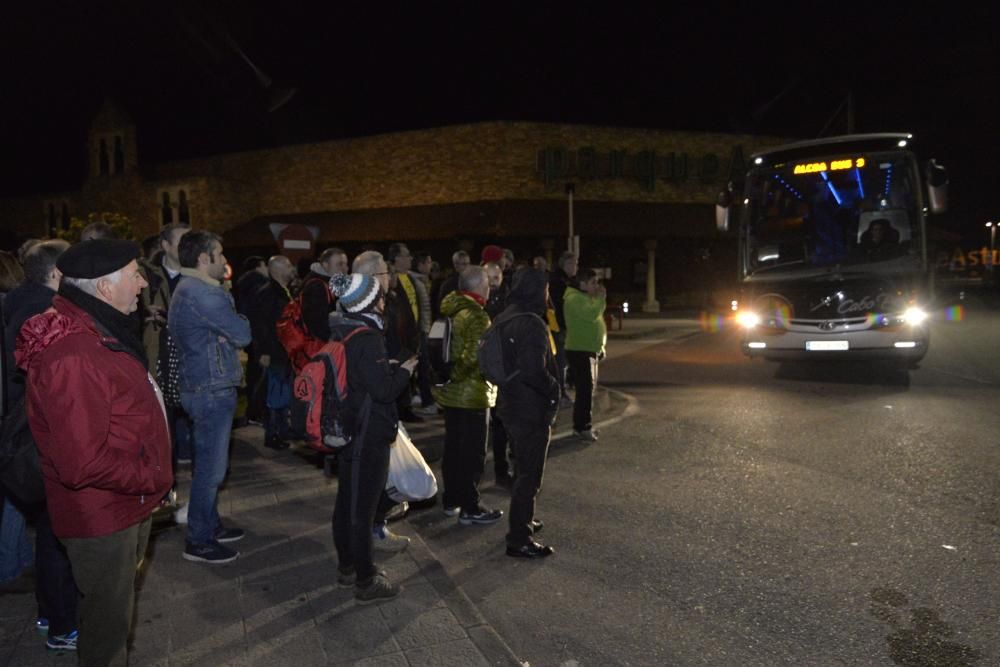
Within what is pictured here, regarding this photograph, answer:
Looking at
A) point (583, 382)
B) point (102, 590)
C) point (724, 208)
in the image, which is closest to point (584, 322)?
point (583, 382)

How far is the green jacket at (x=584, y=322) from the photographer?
7609 mm

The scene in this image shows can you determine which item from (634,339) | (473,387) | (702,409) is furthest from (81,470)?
(634,339)

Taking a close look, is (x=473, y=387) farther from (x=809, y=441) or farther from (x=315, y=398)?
(x=809, y=441)

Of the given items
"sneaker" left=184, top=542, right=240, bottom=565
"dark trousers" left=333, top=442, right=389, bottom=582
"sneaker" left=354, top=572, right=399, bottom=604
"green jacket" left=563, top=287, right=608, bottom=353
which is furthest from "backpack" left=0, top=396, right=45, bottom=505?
"green jacket" left=563, top=287, right=608, bottom=353

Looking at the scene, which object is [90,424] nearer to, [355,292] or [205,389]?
[355,292]

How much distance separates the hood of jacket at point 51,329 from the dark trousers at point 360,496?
1.59 metres

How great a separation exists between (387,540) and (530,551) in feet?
2.94

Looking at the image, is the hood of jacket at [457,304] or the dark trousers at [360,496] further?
the hood of jacket at [457,304]

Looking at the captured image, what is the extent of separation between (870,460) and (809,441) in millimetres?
828

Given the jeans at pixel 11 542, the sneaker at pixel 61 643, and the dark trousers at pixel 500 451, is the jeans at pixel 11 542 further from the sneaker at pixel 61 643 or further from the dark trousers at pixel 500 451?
the dark trousers at pixel 500 451

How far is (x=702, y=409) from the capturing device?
972 cm

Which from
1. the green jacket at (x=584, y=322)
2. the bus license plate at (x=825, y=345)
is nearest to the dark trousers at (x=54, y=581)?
the green jacket at (x=584, y=322)

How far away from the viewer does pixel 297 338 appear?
6805 mm

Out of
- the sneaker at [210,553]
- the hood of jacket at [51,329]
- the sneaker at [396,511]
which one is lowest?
the sneaker at [210,553]
